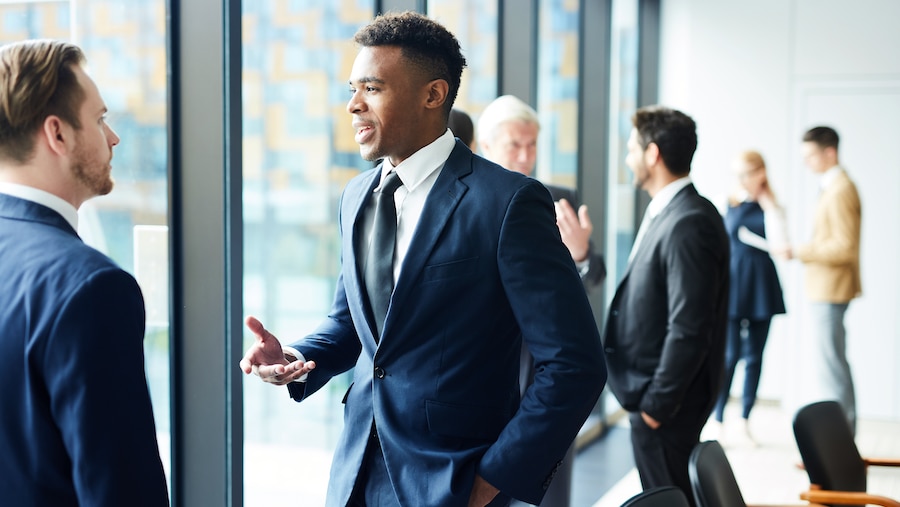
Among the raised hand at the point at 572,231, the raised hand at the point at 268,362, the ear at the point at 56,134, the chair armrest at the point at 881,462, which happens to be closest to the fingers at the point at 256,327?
the raised hand at the point at 268,362

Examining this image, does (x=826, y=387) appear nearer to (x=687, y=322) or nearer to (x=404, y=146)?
(x=687, y=322)

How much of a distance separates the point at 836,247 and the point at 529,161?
3.11 metres

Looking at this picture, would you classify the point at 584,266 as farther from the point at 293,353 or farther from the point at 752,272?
the point at 752,272

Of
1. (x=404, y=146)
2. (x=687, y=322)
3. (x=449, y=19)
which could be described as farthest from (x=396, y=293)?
(x=449, y=19)

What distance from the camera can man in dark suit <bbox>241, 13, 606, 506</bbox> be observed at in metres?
1.71

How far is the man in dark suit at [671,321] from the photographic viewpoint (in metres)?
2.99

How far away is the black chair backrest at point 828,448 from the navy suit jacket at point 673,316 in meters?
0.35

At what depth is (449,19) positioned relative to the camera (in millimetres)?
4480

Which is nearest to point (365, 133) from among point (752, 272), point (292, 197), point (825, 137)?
point (292, 197)

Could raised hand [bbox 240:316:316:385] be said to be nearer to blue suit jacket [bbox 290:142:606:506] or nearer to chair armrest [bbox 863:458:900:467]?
blue suit jacket [bbox 290:142:606:506]

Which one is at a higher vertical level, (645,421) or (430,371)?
(430,371)

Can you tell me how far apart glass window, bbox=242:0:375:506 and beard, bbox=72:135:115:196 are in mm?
1308

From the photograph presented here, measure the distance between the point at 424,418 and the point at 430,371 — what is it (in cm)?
9

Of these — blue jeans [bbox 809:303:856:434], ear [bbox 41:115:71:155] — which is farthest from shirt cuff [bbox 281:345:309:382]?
blue jeans [bbox 809:303:856:434]
